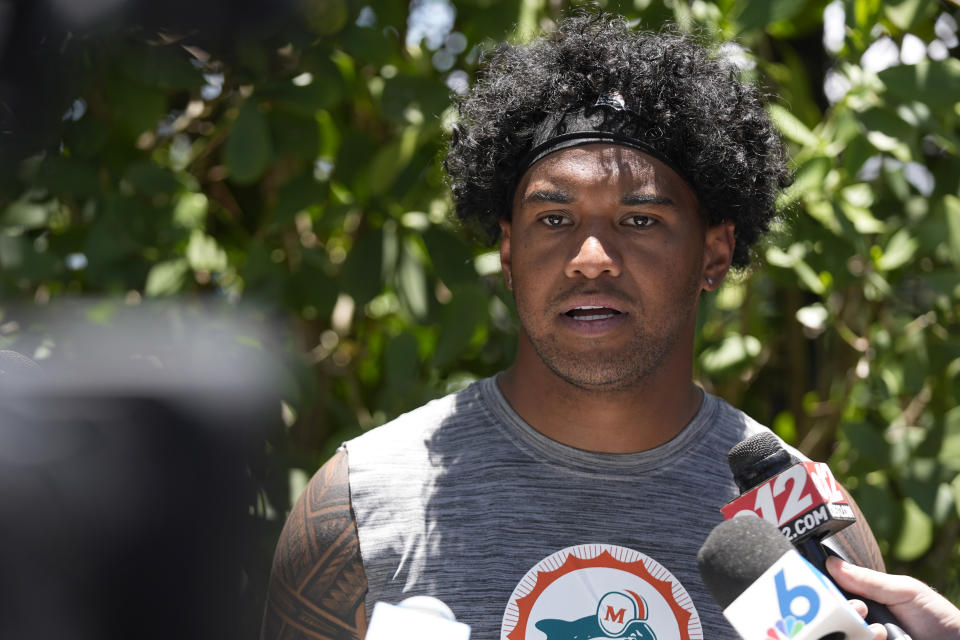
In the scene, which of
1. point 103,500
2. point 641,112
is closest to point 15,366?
point 103,500

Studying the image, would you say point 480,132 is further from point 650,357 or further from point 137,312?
point 137,312

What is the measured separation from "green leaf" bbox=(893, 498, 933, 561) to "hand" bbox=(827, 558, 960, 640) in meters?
1.12

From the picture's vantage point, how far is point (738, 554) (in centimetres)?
103

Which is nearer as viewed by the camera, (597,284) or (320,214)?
(597,284)

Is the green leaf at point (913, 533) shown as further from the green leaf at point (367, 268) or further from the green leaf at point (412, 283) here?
the green leaf at point (367, 268)

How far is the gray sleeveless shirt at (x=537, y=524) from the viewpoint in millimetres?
1390

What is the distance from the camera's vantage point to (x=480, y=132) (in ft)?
5.69

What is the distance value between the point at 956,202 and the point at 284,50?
4.93 ft

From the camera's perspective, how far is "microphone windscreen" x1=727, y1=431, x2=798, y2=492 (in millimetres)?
1173

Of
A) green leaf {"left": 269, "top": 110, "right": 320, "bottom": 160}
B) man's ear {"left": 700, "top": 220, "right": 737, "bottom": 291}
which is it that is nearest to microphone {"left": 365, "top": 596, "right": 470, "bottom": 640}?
man's ear {"left": 700, "top": 220, "right": 737, "bottom": 291}

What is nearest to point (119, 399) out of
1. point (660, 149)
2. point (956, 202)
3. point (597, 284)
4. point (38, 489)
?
point (38, 489)

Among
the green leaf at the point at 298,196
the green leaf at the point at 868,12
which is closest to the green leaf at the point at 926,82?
the green leaf at the point at 868,12

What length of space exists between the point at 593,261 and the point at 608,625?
0.51 metres

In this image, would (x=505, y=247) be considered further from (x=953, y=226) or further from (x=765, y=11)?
(x=953, y=226)
